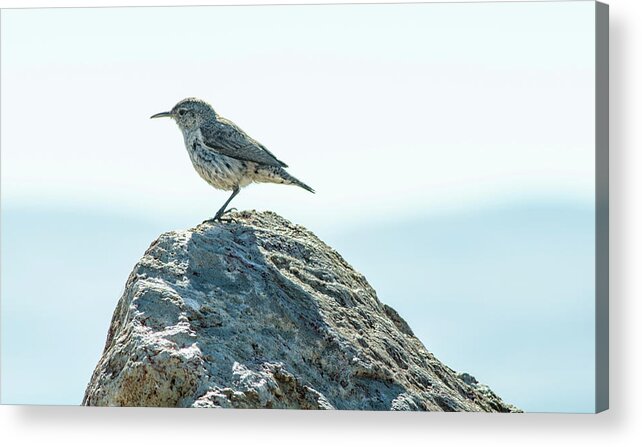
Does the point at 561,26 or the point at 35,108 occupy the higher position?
the point at 561,26

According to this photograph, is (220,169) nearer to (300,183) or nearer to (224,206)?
(224,206)

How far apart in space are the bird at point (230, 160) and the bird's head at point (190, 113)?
0.25 feet

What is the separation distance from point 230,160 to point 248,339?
187 centimetres

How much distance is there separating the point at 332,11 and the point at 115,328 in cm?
306

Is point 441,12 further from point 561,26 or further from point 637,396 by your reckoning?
point 637,396

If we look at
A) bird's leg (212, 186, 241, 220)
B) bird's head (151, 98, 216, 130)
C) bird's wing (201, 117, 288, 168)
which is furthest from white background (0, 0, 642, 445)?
bird's head (151, 98, 216, 130)

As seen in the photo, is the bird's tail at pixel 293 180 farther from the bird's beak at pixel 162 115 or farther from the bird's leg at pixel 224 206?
the bird's beak at pixel 162 115

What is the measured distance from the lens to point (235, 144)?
867 centimetres

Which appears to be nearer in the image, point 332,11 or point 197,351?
point 197,351

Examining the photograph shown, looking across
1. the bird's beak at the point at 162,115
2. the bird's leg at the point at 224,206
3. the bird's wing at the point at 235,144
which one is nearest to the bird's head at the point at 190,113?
the bird's beak at the point at 162,115

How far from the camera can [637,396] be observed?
788 centimetres

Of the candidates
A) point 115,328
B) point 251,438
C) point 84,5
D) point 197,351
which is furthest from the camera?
point 84,5

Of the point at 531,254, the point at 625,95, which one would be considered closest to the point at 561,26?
the point at 625,95

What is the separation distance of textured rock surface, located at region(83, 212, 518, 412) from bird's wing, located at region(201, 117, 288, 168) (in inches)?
33.0
